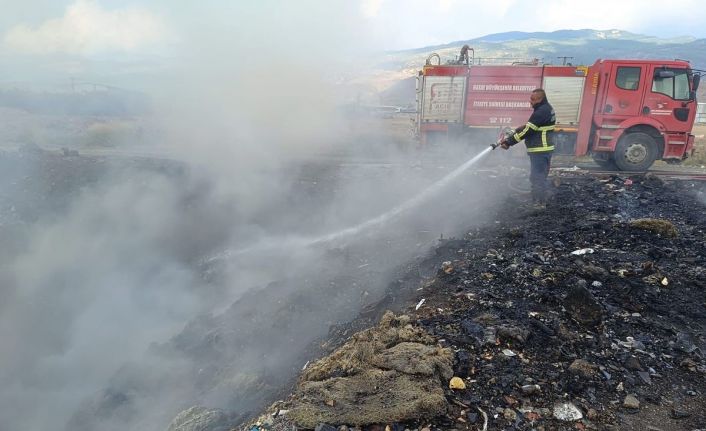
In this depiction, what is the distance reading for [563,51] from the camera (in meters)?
87.9

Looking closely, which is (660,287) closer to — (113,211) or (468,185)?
(468,185)

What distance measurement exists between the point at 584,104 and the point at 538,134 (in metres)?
5.33

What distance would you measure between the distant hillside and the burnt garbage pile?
1089 inches

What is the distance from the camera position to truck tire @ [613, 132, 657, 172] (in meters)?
9.27

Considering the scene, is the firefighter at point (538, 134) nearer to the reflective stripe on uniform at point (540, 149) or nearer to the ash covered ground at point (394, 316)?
the reflective stripe on uniform at point (540, 149)

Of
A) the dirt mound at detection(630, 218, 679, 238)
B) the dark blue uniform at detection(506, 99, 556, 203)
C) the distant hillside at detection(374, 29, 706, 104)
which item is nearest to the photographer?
the dirt mound at detection(630, 218, 679, 238)

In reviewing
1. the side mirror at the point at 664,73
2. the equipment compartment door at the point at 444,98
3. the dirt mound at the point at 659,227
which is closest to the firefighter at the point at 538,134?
the dirt mound at the point at 659,227

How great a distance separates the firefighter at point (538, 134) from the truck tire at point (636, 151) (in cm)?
433

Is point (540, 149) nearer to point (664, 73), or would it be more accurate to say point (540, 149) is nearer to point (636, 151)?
point (636, 151)

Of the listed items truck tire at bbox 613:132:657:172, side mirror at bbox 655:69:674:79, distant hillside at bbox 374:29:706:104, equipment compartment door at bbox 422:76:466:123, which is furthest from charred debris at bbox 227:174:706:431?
distant hillside at bbox 374:29:706:104

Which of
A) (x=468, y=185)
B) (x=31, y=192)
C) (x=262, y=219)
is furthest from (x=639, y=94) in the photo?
(x=31, y=192)

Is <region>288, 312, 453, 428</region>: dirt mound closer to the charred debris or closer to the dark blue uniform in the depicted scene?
the charred debris

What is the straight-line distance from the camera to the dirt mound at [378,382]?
2.28 m

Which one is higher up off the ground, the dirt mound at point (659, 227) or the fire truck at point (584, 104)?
the fire truck at point (584, 104)
